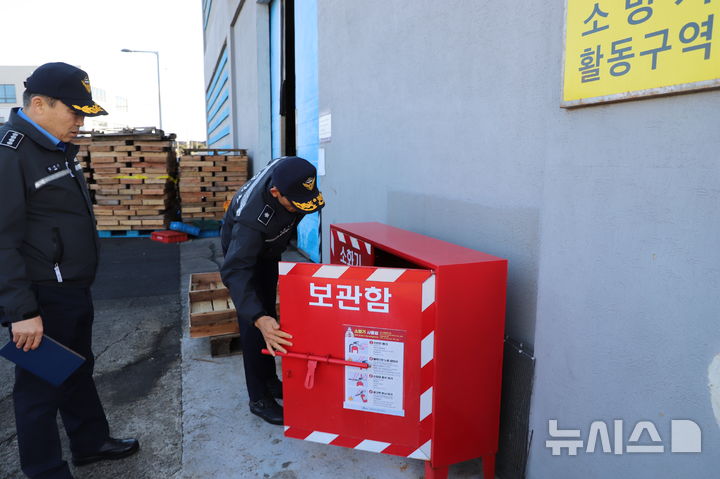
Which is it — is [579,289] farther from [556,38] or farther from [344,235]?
[344,235]

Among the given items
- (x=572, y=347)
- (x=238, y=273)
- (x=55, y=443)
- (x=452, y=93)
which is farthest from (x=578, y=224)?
(x=55, y=443)

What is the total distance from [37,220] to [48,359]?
656 millimetres

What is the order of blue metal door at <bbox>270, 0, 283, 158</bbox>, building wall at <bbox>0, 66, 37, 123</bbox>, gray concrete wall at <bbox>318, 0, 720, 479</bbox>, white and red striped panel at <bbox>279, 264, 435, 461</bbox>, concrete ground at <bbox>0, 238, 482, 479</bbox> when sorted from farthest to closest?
building wall at <bbox>0, 66, 37, 123</bbox>, blue metal door at <bbox>270, 0, 283, 158</bbox>, concrete ground at <bbox>0, 238, 482, 479</bbox>, white and red striped panel at <bbox>279, 264, 435, 461</bbox>, gray concrete wall at <bbox>318, 0, 720, 479</bbox>

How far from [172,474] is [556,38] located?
9.55 feet

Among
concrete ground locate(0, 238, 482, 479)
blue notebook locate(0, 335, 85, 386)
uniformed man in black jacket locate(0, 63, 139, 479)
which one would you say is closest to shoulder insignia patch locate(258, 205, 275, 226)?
uniformed man in black jacket locate(0, 63, 139, 479)

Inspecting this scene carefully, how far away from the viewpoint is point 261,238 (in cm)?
271

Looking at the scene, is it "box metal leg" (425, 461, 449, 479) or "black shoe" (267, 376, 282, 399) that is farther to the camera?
"black shoe" (267, 376, 282, 399)

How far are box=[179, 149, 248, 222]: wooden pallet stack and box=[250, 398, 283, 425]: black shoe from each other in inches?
309

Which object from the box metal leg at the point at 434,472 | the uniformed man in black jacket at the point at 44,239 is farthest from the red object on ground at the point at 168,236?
the box metal leg at the point at 434,472

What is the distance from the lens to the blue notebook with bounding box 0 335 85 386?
7.09ft

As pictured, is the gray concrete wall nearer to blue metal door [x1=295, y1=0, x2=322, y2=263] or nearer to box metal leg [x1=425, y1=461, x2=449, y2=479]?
box metal leg [x1=425, y1=461, x2=449, y2=479]

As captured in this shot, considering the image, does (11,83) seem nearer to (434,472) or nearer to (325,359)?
(325,359)

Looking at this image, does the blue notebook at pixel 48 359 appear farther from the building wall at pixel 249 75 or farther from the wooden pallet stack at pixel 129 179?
the wooden pallet stack at pixel 129 179

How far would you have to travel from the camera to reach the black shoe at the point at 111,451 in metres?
2.65
